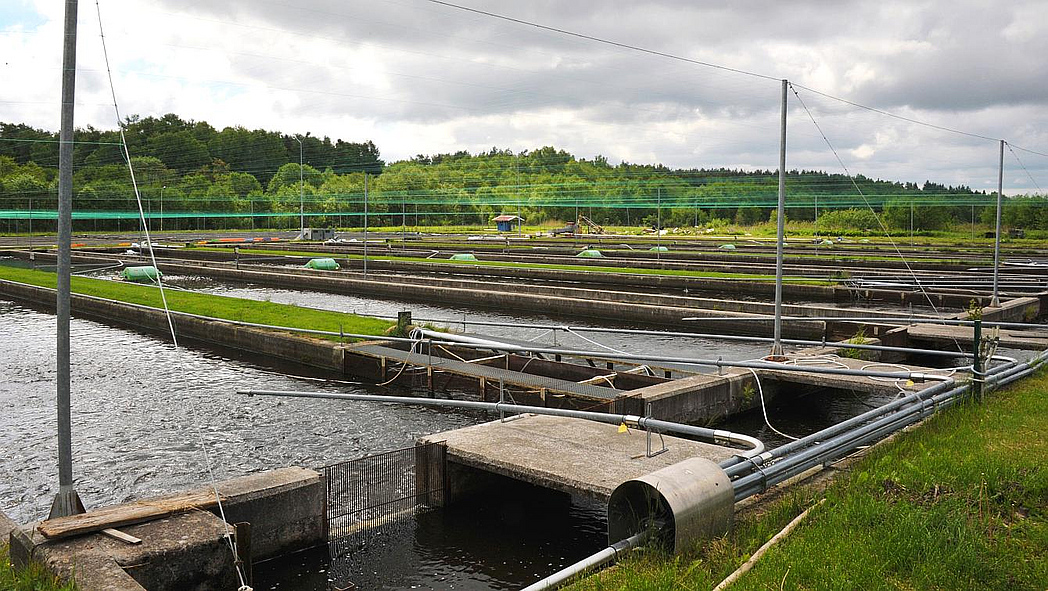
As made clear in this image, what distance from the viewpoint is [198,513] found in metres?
8.14

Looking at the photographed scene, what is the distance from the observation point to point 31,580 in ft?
21.7

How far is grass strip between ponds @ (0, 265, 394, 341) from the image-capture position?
23422mm

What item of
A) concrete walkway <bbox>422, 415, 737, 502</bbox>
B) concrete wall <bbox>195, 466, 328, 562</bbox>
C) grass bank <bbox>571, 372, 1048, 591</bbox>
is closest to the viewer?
grass bank <bbox>571, 372, 1048, 591</bbox>

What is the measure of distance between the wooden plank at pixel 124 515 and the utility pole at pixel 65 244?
343 millimetres

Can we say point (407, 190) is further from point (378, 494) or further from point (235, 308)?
point (378, 494)

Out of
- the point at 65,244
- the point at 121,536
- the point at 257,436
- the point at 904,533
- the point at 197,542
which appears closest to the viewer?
the point at 904,533

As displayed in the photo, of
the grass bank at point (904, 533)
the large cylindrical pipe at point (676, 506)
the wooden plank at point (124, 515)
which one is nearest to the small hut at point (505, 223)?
the wooden plank at point (124, 515)

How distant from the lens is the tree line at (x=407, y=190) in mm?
75188

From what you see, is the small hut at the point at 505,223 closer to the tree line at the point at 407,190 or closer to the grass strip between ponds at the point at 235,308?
the tree line at the point at 407,190

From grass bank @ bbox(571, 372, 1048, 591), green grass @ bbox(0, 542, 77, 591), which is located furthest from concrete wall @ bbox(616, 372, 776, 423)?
green grass @ bbox(0, 542, 77, 591)

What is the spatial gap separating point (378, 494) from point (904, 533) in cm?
631

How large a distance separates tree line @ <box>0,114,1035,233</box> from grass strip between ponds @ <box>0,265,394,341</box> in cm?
4185

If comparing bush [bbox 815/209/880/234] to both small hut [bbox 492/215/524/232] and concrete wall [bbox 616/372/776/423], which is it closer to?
small hut [bbox 492/215/524/232]

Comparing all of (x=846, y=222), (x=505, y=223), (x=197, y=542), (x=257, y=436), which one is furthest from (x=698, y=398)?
(x=505, y=223)
